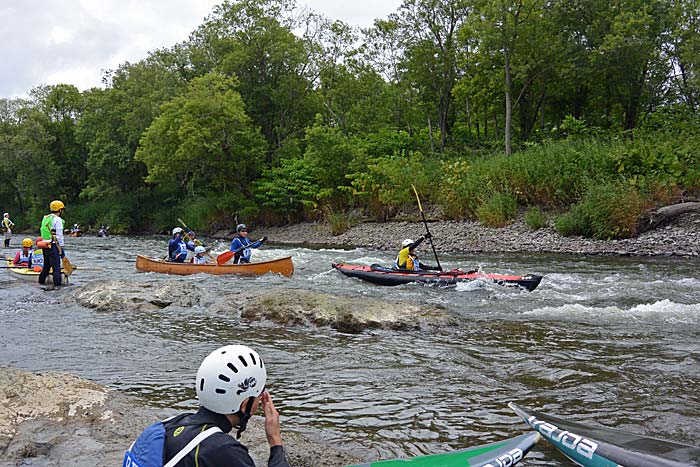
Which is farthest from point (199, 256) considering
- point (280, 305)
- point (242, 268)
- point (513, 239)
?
point (513, 239)

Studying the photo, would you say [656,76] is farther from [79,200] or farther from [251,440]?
[79,200]

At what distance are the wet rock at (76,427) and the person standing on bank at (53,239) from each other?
718 centimetres

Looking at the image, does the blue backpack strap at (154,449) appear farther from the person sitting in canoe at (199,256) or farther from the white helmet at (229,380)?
the person sitting in canoe at (199,256)

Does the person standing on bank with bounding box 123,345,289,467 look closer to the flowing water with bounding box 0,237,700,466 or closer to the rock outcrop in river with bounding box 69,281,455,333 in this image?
the flowing water with bounding box 0,237,700,466

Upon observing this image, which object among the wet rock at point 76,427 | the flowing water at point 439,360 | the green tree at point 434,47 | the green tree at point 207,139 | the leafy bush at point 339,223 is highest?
the green tree at point 434,47

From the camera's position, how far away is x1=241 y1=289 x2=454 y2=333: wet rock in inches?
292

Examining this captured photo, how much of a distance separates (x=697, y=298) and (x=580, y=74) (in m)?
16.6

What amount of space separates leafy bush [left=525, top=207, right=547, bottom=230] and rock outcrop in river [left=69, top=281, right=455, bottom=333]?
37.9ft

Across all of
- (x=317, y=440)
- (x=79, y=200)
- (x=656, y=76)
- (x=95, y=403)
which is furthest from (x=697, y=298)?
(x=79, y=200)

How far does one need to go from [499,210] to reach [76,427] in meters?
17.3

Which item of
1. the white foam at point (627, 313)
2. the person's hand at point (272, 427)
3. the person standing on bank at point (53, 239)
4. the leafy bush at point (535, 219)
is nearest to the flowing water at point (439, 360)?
the white foam at point (627, 313)

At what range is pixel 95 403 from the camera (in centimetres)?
411

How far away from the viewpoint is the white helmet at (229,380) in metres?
2.34

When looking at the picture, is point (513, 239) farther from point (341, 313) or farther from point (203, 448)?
point (203, 448)
